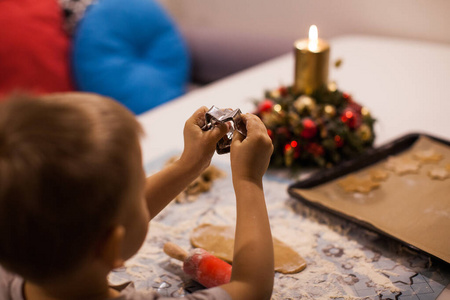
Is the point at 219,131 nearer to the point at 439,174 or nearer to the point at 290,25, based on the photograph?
the point at 439,174

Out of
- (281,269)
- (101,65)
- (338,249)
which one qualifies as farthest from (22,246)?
(101,65)

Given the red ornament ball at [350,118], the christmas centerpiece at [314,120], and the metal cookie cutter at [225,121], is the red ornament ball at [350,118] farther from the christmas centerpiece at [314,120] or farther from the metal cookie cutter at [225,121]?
the metal cookie cutter at [225,121]

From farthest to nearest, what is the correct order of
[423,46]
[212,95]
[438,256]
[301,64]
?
[423,46] < [212,95] < [301,64] < [438,256]

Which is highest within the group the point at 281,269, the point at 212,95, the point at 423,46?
the point at 423,46

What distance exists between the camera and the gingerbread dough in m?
0.71

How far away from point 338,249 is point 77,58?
4.56ft

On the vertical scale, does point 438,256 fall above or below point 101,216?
below

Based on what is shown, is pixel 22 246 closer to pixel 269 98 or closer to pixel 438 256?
pixel 438 256

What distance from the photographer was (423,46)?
175 centimetres

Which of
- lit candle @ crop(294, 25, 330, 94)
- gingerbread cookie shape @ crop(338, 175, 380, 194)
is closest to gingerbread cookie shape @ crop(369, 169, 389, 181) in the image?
gingerbread cookie shape @ crop(338, 175, 380, 194)

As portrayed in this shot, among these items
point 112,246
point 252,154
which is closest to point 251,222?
point 252,154

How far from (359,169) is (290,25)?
1.43m

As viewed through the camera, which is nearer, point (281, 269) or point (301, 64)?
point (281, 269)

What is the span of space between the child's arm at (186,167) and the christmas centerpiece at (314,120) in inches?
14.0
